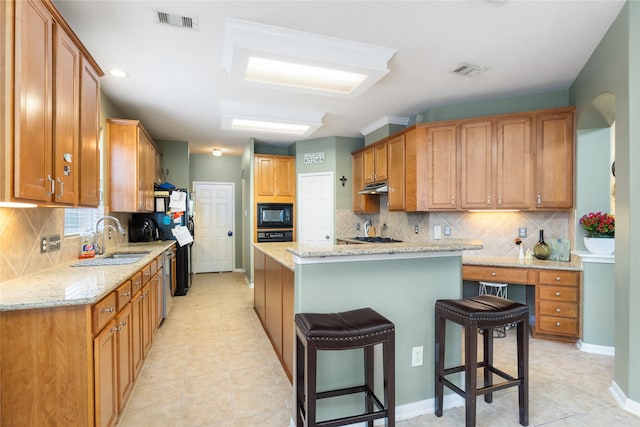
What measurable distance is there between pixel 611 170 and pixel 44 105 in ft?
15.1

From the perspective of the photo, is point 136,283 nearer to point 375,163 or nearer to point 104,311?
point 104,311

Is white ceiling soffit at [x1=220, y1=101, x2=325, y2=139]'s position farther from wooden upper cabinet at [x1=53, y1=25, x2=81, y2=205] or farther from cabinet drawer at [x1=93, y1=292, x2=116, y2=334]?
cabinet drawer at [x1=93, y1=292, x2=116, y2=334]

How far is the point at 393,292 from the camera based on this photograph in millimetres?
2105

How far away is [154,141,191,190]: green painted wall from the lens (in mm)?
5777

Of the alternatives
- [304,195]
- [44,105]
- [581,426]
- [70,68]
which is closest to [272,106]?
[304,195]

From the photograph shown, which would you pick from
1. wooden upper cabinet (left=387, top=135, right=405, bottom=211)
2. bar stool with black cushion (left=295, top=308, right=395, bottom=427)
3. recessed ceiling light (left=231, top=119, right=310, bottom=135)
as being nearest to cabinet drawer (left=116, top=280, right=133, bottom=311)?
bar stool with black cushion (left=295, top=308, right=395, bottom=427)

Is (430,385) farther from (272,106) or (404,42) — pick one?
(272,106)

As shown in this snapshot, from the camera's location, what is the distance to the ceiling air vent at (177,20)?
7.14 ft

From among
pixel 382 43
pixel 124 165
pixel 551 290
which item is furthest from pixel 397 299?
pixel 124 165

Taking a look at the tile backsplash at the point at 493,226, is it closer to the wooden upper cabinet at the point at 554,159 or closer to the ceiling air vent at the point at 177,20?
the wooden upper cabinet at the point at 554,159

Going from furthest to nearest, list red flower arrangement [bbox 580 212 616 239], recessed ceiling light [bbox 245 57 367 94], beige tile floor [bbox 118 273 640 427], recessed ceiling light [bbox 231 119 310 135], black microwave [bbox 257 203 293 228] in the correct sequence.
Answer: black microwave [bbox 257 203 293 228], recessed ceiling light [bbox 231 119 310 135], red flower arrangement [bbox 580 212 616 239], recessed ceiling light [bbox 245 57 367 94], beige tile floor [bbox 118 273 640 427]

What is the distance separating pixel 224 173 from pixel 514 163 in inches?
226

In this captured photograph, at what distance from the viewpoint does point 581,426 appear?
1966 millimetres

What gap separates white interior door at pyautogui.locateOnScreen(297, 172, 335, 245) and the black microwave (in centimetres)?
21
